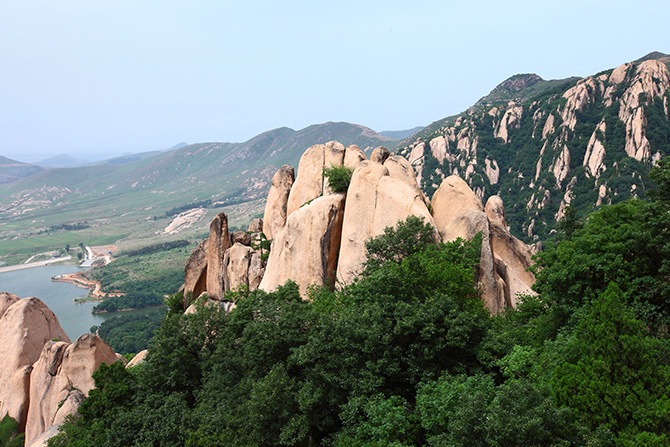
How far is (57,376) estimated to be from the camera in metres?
33.1

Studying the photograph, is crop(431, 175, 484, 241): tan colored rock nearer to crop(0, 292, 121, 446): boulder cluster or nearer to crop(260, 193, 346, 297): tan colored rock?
crop(260, 193, 346, 297): tan colored rock

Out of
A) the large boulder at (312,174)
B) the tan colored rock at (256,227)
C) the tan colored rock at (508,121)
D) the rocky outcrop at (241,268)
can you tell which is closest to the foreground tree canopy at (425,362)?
the rocky outcrop at (241,268)

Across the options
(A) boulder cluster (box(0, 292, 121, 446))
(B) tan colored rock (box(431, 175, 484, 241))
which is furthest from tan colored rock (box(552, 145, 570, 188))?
(A) boulder cluster (box(0, 292, 121, 446))

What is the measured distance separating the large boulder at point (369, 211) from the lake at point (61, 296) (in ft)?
376

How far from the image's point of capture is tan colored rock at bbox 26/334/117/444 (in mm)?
32062

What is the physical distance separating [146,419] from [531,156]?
16680 cm

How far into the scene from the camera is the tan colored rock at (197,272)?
42500 mm

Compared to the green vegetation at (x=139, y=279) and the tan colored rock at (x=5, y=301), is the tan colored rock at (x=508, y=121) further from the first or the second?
the tan colored rock at (x=5, y=301)

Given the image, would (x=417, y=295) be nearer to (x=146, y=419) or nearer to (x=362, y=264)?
(x=362, y=264)

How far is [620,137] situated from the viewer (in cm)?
12512

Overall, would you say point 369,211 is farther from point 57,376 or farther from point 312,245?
point 57,376

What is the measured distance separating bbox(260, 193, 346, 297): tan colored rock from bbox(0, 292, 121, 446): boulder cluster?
16651 millimetres

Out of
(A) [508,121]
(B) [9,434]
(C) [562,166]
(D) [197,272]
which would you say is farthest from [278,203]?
(A) [508,121]

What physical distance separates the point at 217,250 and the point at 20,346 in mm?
19765
